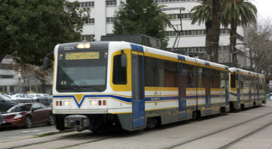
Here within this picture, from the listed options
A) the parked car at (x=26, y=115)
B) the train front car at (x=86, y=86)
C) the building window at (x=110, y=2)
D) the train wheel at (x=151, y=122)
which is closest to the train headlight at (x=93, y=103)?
→ the train front car at (x=86, y=86)

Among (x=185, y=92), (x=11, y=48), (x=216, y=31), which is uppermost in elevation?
(x=216, y=31)

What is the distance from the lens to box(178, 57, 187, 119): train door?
19000 mm

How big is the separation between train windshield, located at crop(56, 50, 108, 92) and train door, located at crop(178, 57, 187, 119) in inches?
219

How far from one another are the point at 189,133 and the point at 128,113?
274 cm

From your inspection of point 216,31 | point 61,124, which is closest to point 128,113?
point 61,124

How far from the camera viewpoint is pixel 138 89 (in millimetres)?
14859

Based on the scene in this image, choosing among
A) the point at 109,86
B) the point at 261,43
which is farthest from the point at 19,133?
the point at 261,43

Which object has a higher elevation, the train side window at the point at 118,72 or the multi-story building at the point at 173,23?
the multi-story building at the point at 173,23

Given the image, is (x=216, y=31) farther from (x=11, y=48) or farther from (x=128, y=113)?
(x=128, y=113)

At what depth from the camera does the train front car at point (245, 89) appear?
1221 inches

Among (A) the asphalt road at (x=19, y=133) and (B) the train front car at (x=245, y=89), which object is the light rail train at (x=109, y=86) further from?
(B) the train front car at (x=245, y=89)

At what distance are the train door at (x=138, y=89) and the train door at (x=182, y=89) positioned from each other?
4092 millimetres

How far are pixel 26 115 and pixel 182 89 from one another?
26.1 ft

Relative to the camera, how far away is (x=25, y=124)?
72.7 ft
